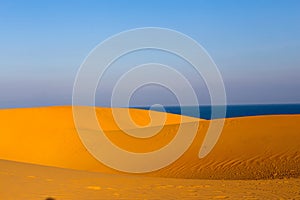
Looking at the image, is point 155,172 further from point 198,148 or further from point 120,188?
point 120,188

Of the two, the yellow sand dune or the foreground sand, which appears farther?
the yellow sand dune

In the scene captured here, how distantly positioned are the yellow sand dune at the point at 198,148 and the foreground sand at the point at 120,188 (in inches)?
143

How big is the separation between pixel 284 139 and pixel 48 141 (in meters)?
15.0

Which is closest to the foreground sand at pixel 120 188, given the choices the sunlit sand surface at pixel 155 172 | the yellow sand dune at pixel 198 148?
the sunlit sand surface at pixel 155 172

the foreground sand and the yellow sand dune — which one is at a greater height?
the yellow sand dune

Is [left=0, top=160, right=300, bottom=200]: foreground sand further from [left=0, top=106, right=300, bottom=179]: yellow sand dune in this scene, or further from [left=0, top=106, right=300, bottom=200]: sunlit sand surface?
[left=0, top=106, right=300, bottom=179]: yellow sand dune

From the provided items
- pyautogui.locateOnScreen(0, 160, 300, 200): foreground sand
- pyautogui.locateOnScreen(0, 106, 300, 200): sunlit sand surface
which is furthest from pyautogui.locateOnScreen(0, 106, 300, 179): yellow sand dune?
pyautogui.locateOnScreen(0, 160, 300, 200): foreground sand

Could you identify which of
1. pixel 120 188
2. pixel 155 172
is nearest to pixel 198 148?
pixel 155 172

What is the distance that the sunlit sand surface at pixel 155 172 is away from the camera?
9453 millimetres

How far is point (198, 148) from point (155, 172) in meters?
3.95

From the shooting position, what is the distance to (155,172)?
54.1 ft

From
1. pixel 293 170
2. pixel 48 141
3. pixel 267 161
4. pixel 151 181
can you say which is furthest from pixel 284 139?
pixel 48 141

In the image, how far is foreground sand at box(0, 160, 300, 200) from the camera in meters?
8.95

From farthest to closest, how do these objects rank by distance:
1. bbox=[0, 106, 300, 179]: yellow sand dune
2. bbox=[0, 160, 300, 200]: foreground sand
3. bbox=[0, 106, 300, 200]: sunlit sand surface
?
bbox=[0, 106, 300, 179]: yellow sand dune, bbox=[0, 106, 300, 200]: sunlit sand surface, bbox=[0, 160, 300, 200]: foreground sand
